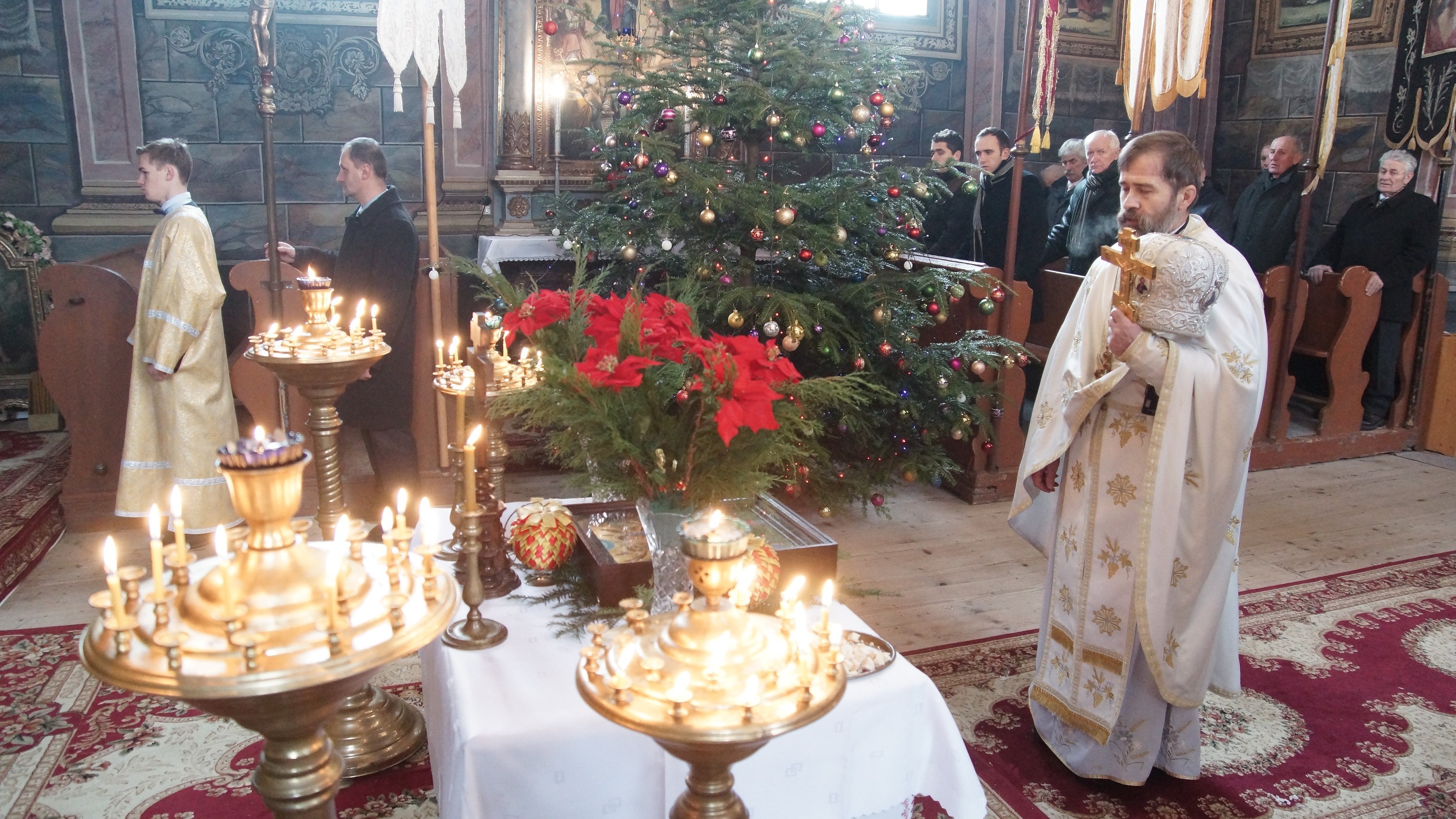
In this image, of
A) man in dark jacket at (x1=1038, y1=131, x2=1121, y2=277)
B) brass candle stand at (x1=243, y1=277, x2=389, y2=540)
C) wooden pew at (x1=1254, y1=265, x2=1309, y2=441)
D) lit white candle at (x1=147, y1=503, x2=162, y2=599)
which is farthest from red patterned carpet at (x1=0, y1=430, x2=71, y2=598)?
wooden pew at (x1=1254, y1=265, x2=1309, y2=441)

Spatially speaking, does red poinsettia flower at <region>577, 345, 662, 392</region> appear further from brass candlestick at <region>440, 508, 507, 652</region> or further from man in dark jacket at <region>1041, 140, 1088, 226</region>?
man in dark jacket at <region>1041, 140, 1088, 226</region>

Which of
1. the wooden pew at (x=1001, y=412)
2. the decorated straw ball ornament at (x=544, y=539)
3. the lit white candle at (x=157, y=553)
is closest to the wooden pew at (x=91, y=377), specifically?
the decorated straw ball ornament at (x=544, y=539)

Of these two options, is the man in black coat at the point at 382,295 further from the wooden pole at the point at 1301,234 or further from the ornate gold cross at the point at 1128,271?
the wooden pole at the point at 1301,234

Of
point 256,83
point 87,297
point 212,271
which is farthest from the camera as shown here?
point 256,83

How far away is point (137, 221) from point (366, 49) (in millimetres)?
1826

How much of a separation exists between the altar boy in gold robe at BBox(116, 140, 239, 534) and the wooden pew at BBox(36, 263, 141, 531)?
233 millimetres

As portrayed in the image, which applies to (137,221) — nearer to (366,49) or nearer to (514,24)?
(366,49)

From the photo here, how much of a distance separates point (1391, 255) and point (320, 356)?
6426 millimetres

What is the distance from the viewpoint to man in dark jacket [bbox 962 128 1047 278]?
5992 mm

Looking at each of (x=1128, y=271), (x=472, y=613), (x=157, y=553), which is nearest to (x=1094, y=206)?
(x=1128, y=271)

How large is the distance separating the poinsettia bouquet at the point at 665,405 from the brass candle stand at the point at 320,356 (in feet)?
1.65

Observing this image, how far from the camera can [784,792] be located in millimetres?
1761

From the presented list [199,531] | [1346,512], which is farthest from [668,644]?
[1346,512]

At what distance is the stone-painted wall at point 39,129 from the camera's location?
649cm
